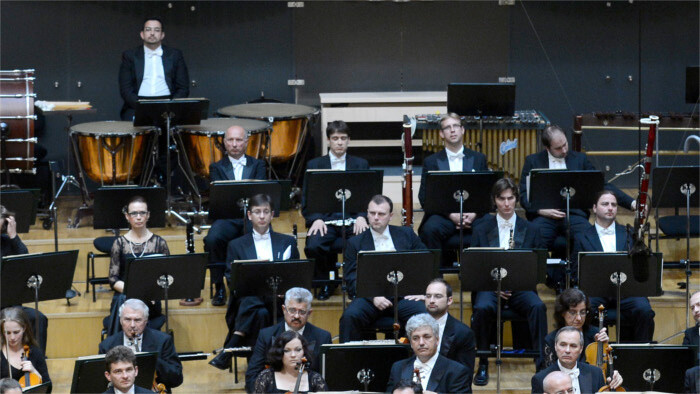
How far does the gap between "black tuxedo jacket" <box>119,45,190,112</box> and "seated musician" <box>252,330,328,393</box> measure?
3802 mm

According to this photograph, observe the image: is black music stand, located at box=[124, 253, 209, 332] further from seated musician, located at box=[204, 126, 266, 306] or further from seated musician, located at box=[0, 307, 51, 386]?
seated musician, located at box=[204, 126, 266, 306]

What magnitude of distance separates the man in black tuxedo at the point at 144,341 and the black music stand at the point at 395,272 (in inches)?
44.4

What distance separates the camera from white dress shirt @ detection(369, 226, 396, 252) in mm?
7543

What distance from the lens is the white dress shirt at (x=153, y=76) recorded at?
9617mm

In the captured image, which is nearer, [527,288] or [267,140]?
[527,288]

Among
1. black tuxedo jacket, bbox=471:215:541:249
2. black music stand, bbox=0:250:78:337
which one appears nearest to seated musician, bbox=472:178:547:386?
black tuxedo jacket, bbox=471:215:541:249

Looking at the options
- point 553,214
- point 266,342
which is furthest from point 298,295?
point 553,214

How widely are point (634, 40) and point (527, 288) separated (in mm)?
4473

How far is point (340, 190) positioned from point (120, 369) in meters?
2.16

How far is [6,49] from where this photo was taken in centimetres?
1047

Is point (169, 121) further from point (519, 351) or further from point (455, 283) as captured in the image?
point (519, 351)

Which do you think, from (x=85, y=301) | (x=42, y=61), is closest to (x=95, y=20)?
(x=42, y=61)

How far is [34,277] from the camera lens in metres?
6.75

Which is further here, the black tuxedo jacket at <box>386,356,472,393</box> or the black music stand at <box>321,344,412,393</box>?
the black tuxedo jacket at <box>386,356,472,393</box>
